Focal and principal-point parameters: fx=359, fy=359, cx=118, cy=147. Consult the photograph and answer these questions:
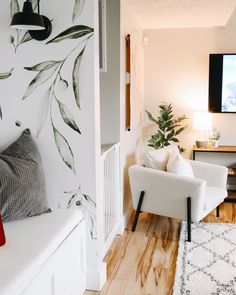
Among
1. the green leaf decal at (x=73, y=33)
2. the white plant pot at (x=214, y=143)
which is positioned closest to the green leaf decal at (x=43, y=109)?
the green leaf decal at (x=73, y=33)

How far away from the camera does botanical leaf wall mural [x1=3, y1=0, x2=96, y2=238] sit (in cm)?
221

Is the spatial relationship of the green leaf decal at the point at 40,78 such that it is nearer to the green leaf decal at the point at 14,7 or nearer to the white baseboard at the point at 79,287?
the green leaf decal at the point at 14,7

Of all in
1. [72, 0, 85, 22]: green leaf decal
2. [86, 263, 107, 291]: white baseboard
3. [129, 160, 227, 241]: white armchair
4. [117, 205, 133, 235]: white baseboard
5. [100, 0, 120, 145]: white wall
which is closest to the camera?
[72, 0, 85, 22]: green leaf decal

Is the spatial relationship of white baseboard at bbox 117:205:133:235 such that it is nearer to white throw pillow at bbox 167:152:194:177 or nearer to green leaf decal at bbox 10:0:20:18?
white throw pillow at bbox 167:152:194:177

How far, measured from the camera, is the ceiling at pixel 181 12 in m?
3.25

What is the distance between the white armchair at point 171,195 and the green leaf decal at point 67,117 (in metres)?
1.22

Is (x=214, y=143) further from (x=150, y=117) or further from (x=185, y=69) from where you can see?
(x=185, y=69)

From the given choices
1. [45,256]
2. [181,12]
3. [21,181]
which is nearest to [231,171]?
[181,12]

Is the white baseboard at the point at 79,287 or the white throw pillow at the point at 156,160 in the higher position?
the white throw pillow at the point at 156,160

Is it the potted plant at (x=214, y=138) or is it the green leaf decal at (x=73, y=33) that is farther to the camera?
the potted plant at (x=214, y=138)

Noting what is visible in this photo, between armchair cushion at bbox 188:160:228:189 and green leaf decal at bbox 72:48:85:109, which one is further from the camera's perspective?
armchair cushion at bbox 188:160:228:189

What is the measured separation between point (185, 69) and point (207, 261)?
2.58 meters

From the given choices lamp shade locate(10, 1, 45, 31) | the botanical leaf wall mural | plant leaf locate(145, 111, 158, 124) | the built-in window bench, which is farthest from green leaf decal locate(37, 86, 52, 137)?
plant leaf locate(145, 111, 158, 124)

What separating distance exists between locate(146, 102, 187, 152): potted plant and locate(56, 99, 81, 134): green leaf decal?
2.13 metres
